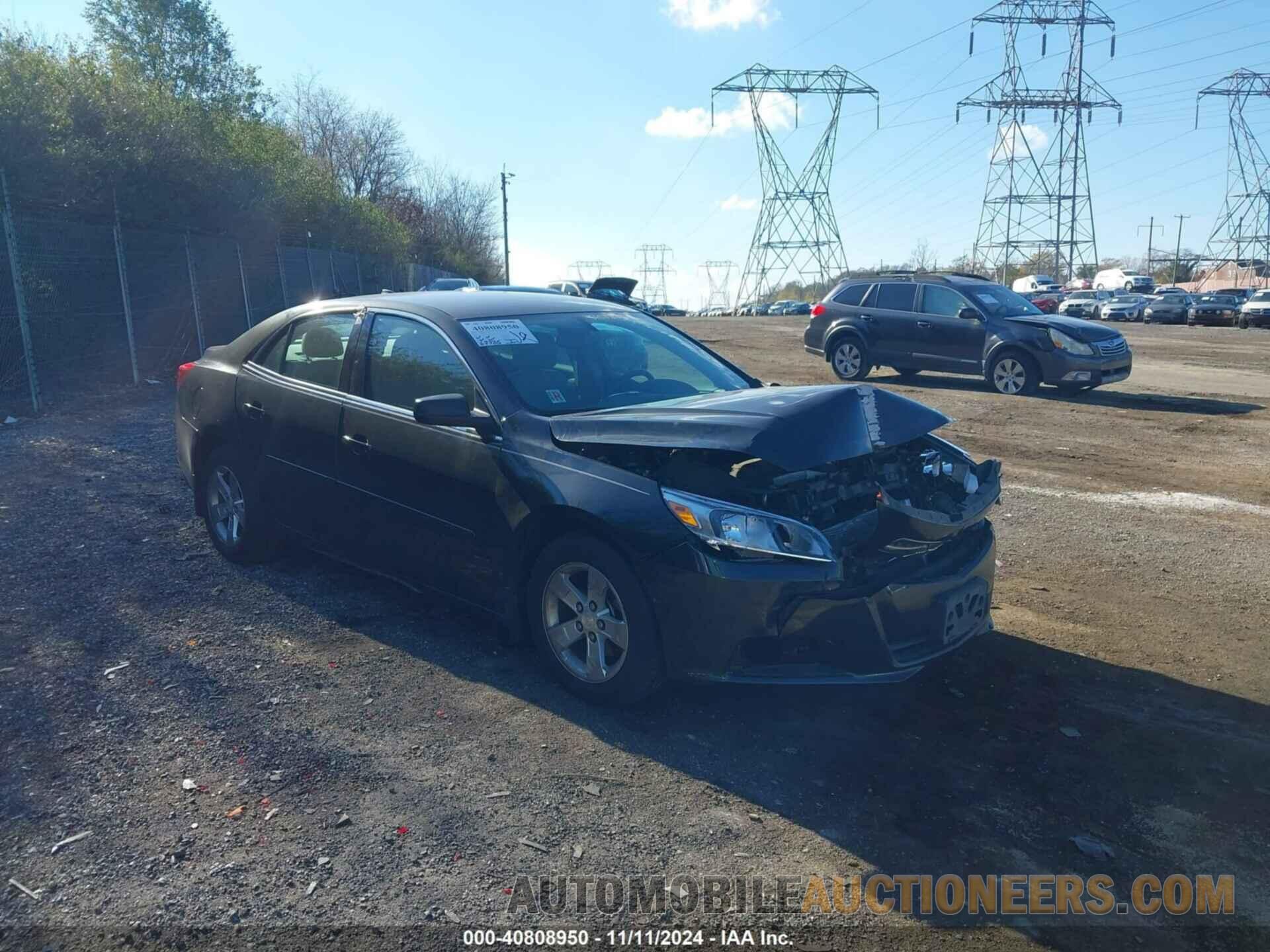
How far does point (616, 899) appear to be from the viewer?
9.68 feet

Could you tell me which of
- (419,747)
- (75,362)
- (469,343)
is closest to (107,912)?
(419,747)

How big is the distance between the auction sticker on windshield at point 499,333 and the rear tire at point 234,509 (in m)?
1.79

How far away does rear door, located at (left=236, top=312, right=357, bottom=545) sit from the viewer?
5.26m

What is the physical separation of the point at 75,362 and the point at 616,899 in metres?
12.9

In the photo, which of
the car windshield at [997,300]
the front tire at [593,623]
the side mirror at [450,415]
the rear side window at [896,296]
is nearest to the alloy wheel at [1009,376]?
the car windshield at [997,300]

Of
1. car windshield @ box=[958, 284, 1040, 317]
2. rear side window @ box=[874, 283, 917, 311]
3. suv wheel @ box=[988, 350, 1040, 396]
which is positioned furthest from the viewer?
rear side window @ box=[874, 283, 917, 311]

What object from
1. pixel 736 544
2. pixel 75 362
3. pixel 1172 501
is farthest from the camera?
pixel 75 362

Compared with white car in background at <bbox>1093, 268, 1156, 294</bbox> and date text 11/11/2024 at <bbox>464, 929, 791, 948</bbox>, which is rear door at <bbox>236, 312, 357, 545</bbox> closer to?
date text 11/11/2024 at <bbox>464, 929, 791, 948</bbox>

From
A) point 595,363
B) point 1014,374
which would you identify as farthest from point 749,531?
point 1014,374

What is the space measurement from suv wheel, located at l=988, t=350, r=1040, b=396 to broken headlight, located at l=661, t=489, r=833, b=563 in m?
12.0

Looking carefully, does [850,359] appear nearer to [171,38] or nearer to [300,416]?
[300,416]

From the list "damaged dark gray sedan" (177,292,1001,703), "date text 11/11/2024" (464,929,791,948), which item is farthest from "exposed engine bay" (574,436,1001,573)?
"date text 11/11/2024" (464,929,791,948)

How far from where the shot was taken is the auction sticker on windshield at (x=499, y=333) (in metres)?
4.82

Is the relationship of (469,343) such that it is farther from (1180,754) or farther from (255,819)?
(1180,754)
